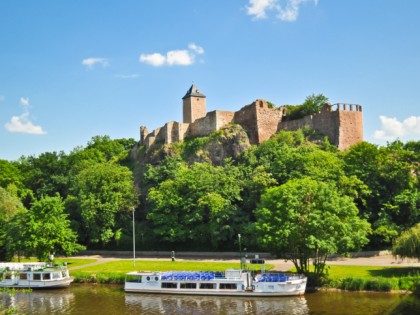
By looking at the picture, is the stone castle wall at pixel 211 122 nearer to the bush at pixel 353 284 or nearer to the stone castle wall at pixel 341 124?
the stone castle wall at pixel 341 124

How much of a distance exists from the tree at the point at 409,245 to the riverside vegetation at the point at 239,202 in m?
2.67

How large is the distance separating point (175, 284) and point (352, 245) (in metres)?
14.8

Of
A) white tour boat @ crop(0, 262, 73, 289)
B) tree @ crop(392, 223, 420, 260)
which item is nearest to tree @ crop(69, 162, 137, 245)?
white tour boat @ crop(0, 262, 73, 289)

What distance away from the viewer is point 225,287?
37.8 meters

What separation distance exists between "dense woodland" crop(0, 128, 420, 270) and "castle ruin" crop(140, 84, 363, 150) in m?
2.29

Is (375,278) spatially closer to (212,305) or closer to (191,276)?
Result: (212,305)

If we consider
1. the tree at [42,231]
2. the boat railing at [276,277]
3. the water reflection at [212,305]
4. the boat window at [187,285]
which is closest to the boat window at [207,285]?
the boat window at [187,285]

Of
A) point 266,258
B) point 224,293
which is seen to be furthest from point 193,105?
point 224,293

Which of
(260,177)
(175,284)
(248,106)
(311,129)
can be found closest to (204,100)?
(248,106)

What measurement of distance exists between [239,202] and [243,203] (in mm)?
1168

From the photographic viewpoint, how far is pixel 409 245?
34.5 metres

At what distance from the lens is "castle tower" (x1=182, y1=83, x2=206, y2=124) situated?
73938 mm

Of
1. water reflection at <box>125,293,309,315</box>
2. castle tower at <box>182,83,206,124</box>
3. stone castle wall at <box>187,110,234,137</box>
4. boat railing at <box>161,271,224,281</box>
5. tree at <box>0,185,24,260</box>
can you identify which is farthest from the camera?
castle tower at <box>182,83,206,124</box>

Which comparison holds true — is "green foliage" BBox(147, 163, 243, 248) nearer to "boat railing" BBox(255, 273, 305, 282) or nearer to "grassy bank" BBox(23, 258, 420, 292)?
"grassy bank" BBox(23, 258, 420, 292)
